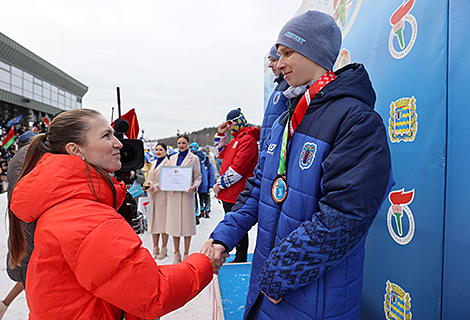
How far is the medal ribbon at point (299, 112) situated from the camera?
1.11 meters

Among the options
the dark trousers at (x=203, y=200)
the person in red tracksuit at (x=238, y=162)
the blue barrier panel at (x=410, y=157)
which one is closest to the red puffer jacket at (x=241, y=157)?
the person in red tracksuit at (x=238, y=162)

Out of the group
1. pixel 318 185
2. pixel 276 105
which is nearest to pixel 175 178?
pixel 276 105

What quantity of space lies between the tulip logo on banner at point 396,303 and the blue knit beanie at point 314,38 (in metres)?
1.48

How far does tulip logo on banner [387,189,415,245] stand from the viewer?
164cm

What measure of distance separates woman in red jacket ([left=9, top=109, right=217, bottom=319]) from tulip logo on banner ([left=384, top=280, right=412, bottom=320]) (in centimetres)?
136

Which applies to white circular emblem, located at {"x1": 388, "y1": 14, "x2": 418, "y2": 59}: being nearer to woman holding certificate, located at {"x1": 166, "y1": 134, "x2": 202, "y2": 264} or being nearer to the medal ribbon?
the medal ribbon

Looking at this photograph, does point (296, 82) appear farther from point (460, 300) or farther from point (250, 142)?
point (250, 142)

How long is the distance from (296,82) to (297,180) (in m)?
0.45

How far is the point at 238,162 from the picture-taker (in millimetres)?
3340

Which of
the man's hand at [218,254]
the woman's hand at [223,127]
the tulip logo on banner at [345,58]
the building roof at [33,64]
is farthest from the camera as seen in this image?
the building roof at [33,64]

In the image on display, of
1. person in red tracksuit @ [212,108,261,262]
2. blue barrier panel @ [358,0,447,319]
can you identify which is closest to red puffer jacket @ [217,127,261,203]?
person in red tracksuit @ [212,108,261,262]

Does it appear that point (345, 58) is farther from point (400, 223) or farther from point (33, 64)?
point (33, 64)

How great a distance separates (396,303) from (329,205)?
134 cm

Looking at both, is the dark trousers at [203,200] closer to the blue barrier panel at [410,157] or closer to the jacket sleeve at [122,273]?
the blue barrier panel at [410,157]
